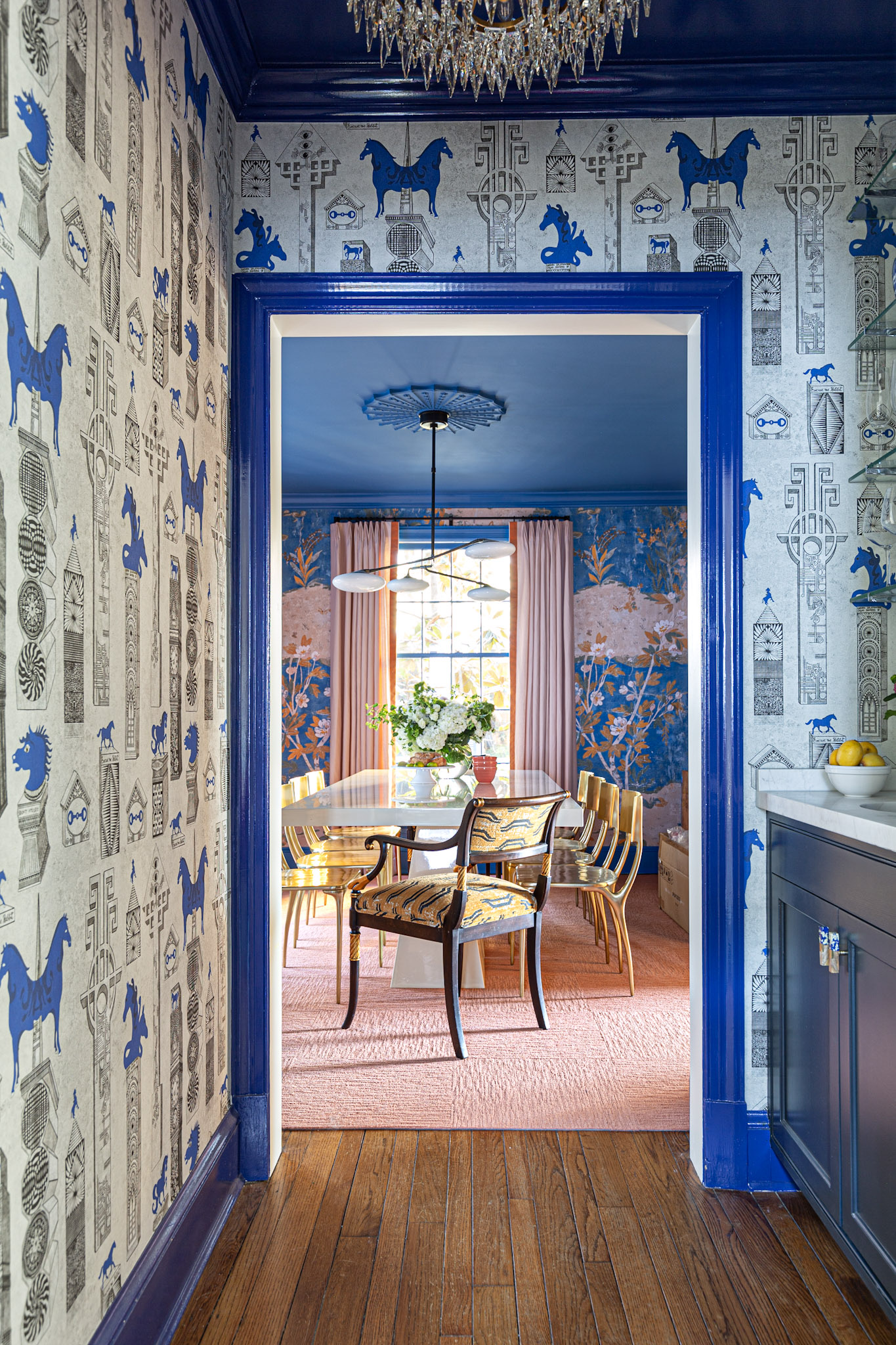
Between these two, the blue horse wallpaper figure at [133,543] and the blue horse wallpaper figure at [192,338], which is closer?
the blue horse wallpaper figure at [133,543]

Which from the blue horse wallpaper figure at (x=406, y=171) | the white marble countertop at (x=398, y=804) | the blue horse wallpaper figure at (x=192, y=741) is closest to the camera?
the blue horse wallpaper figure at (x=192, y=741)

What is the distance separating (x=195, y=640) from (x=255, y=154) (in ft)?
4.51

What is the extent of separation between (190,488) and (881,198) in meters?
1.92

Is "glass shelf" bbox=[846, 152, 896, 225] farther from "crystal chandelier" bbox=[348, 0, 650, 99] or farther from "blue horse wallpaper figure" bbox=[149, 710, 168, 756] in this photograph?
"blue horse wallpaper figure" bbox=[149, 710, 168, 756]

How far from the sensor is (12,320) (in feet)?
3.71

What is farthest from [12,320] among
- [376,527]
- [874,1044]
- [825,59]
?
[376,527]

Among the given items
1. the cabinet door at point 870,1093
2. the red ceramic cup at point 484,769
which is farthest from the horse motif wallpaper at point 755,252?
the red ceramic cup at point 484,769

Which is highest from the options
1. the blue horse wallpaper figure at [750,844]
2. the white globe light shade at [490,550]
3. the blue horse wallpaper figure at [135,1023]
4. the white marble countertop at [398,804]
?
the white globe light shade at [490,550]

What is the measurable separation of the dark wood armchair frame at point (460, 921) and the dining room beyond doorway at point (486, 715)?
0.03 metres

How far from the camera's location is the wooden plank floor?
1.73 metres

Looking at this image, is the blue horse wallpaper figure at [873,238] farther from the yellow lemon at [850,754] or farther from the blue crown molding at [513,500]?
the blue crown molding at [513,500]

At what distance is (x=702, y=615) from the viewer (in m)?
2.36

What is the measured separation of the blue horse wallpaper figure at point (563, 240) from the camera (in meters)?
2.37

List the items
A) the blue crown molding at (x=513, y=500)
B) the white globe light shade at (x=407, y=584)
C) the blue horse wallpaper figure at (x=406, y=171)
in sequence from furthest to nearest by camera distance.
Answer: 1. the blue crown molding at (x=513, y=500)
2. the white globe light shade at (x=407, y=584)
3. the blue horse wallpaper figure at (x=406, y=171)
